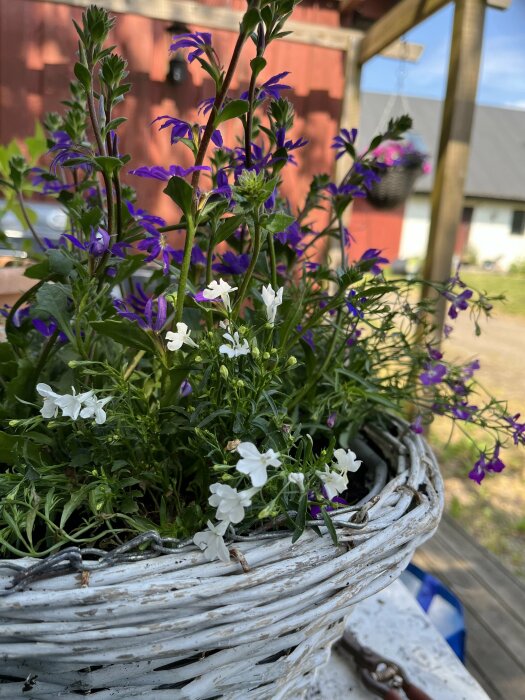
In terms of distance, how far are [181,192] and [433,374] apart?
1.25 ft

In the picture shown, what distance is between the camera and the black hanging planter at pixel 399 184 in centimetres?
276

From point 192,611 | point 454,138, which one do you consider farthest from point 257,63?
point 454,138

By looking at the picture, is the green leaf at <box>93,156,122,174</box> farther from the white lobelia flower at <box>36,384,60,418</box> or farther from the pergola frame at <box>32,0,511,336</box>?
the pergola frame at <box>32,0,511,336</box>

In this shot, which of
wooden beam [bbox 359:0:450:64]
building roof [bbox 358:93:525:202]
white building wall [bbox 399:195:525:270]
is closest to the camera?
wooden beam [bbox 359:0:450:64]

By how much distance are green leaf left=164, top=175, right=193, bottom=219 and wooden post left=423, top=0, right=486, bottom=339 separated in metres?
1.27

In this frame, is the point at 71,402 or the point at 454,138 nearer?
the point at 71,402

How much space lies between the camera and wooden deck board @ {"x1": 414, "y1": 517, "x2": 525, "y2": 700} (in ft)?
3.18

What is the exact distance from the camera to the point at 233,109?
0.42 m

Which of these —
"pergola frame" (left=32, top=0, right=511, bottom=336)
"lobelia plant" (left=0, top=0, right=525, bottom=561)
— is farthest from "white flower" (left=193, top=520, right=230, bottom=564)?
"pergola frame" (left=32, top=0, right=511, bottom=336)

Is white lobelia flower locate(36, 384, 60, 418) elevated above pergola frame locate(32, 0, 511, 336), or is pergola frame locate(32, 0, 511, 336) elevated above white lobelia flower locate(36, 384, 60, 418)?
pergola frame locate(32, 0, 511, 336)

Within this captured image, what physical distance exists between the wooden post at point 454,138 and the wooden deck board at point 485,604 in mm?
597

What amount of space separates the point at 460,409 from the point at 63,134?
0.58 metres

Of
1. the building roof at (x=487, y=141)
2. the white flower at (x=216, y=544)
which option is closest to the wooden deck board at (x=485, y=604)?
the white flower at (x=216, y=544)

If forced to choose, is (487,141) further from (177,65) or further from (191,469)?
(191,469)
